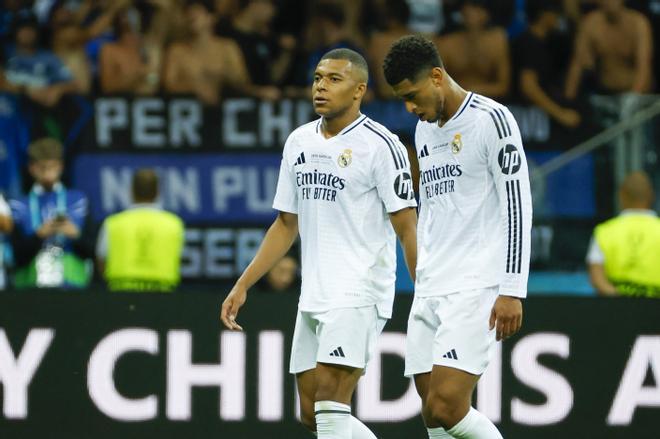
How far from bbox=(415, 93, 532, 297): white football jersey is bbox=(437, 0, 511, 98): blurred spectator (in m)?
5.35

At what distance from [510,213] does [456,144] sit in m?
0.44

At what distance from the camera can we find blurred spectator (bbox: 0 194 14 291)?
9859mm

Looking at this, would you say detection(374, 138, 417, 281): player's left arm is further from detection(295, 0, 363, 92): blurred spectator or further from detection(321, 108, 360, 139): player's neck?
detection(295, 0, 363, 92): blurred spectator

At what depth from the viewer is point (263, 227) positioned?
37.4 ft

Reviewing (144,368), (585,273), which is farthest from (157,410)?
(585,273)

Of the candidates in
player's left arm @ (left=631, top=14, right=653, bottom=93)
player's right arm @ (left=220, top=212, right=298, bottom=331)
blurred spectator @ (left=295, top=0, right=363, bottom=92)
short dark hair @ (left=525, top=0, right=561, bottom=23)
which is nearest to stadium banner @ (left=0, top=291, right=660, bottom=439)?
player's right arm @ (left=220, top=212, right=298, bottom=331)

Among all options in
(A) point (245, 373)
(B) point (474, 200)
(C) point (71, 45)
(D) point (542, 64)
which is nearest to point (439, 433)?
(B) point (474, 200)

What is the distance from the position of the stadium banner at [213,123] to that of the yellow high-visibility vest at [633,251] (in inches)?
50.3

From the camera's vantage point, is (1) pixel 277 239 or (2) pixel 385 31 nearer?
(1) pixel 277 239

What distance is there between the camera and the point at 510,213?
647cm

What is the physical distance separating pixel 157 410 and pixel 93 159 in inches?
115

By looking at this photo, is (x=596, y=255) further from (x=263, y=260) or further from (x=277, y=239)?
(x=263, y=260)

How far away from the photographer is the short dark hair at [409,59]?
21.5 ft

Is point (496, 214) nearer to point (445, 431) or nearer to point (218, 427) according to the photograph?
point (445, 431)
